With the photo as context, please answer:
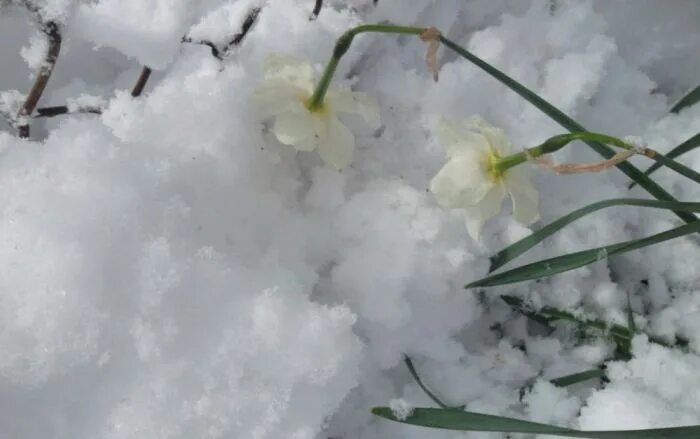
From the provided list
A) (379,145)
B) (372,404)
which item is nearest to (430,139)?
(379,145)

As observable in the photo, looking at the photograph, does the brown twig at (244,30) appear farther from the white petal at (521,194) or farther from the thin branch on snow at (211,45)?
the white petal at (521,194)

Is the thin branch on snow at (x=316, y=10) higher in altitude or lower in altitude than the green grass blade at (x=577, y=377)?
higher

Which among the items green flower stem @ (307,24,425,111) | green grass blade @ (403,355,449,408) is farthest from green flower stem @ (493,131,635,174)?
green grass blade @ (403,355,449,408)

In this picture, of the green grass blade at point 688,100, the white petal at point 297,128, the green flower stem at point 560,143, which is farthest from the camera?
the green grass blade at point 688,100

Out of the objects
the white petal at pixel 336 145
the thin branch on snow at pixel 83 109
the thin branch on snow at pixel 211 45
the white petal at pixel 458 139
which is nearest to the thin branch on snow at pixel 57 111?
Answer: the thin branch on snow at pixel 83 109

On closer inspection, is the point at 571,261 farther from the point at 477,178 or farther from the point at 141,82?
the point at 141,82

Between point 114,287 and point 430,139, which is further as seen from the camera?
point 430,139

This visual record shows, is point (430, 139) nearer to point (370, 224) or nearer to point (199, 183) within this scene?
point (370, 224)
